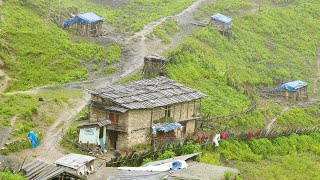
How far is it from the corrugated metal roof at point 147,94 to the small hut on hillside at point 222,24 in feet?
125

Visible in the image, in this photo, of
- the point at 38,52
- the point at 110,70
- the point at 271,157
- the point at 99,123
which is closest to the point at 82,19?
the point at 38,52

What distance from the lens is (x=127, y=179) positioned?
38062 mm

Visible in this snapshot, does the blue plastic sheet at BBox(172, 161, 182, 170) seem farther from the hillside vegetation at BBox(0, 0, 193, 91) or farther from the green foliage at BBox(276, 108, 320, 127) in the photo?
the green foliage at BBox(276, 108, 320, 127)

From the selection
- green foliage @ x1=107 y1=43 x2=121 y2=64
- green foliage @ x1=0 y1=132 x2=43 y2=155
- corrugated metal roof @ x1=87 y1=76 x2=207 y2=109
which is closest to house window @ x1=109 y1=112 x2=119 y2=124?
corrugated metal roof @ x1=87 y1=76 x2=207 y2=109

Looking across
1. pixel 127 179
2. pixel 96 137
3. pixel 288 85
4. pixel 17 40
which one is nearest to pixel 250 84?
pixel 288 85

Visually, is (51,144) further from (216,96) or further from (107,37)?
(107,37)

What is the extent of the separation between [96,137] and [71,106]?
31.1ft

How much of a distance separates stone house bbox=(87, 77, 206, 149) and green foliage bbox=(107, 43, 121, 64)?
1914 centimetres

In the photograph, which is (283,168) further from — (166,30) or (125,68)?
(166,30)

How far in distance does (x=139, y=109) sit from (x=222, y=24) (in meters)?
46.2

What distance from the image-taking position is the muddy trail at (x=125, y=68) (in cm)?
4541

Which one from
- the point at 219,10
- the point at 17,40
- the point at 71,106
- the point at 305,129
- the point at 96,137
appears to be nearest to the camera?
the point at 96,137

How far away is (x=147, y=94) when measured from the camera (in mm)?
49906

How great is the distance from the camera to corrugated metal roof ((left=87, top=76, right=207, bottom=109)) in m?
47.6
